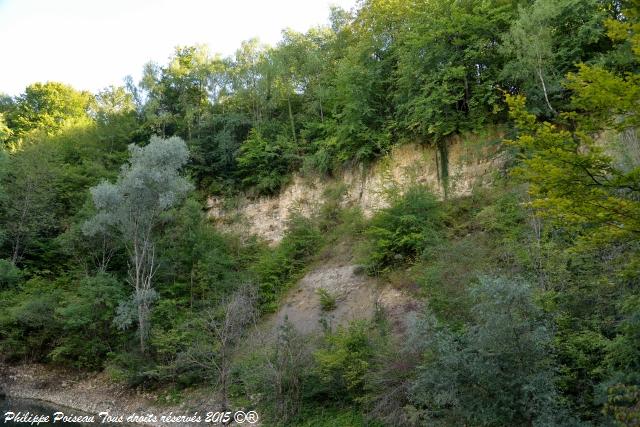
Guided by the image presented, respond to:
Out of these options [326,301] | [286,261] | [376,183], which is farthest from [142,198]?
[376,183]

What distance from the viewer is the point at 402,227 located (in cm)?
1812

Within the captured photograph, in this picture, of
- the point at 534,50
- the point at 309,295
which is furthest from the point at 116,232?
the point at 534,50

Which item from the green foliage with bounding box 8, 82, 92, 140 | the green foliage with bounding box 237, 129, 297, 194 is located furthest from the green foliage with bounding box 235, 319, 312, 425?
the green foliage with bounding box 8, 82, 92, 140

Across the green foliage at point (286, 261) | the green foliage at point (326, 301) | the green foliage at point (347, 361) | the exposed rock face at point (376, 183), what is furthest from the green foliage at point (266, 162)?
the green foliage at point (347, 361)

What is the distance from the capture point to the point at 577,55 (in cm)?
1811

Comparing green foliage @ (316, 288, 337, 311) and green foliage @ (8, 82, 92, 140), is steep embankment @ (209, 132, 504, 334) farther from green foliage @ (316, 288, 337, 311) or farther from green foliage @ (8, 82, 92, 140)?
green foliage @ (8, 82, 92, 140)

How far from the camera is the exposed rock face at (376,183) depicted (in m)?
20.3

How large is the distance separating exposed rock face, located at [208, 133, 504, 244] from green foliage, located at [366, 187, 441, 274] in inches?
40.0

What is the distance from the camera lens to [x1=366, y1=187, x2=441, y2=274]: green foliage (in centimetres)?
1786

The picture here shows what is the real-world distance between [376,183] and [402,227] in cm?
565

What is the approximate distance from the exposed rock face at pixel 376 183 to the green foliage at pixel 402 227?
1.02 metres

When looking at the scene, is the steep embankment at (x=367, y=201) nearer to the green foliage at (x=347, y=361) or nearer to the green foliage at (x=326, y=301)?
the green foliage at (x=326, y=301)

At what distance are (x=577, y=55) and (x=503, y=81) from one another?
2879 millimetres

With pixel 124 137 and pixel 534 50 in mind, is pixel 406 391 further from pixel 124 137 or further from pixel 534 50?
pixel 124 137
